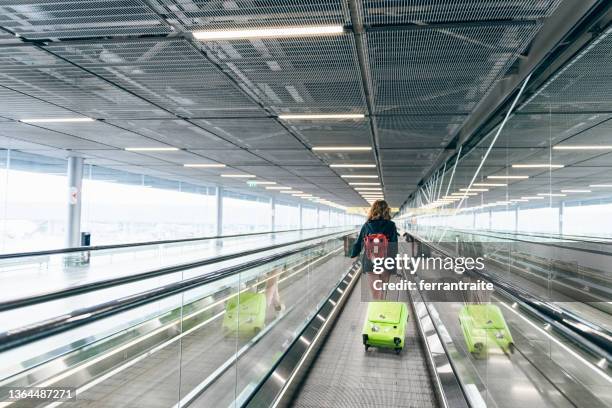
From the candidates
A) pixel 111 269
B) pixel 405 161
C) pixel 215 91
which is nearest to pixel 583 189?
pixel 215 91

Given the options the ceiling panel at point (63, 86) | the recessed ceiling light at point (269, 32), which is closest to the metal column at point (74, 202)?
the ceiling panel at point (63, 86)

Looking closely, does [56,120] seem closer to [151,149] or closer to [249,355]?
[151,149]

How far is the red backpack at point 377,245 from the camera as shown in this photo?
5.81 meters

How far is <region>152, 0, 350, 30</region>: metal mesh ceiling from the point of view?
316cm

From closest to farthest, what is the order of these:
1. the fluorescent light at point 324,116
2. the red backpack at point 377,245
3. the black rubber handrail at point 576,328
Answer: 1. the black rubber handrail at point 576,328
2. the red backpack at point 377,245
3. the fluorescent light at point 324,116

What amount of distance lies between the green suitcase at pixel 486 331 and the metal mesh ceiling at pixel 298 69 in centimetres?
292

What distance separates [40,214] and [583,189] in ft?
44.4

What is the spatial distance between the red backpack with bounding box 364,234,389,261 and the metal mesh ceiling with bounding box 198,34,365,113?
6.16ft

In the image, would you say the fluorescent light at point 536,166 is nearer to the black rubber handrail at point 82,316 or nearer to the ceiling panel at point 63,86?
the black rubber handrail at point 82,316

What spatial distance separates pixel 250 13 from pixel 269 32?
1.06 ft

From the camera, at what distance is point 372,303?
6.15 metres

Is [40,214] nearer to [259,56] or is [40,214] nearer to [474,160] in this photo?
[259,56]

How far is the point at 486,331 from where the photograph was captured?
411 centimetres

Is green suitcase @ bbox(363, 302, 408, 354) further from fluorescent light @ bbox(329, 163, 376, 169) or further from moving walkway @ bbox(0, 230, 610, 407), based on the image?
fluorescent light @ bbox(329, 163, 376, 169)
